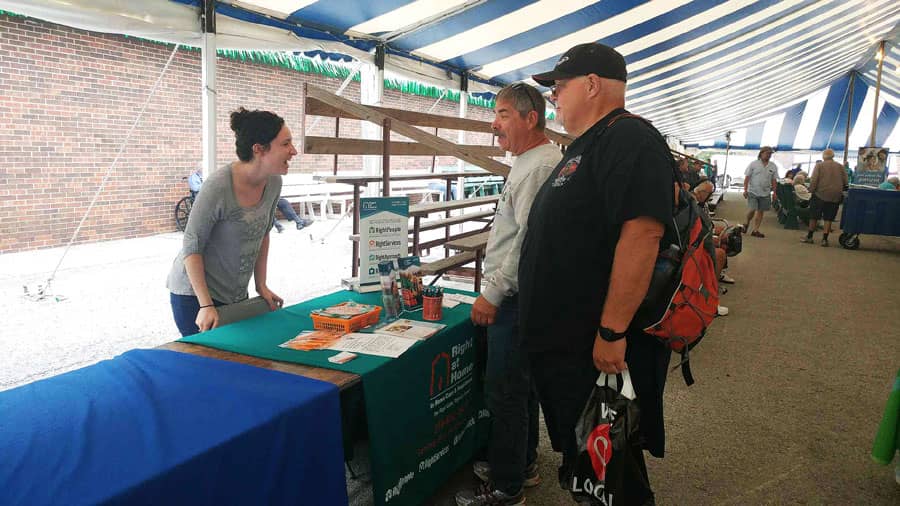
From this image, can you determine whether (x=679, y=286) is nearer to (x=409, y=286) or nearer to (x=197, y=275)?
(x=409, y=286)

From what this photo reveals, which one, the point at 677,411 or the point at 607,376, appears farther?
the point at 677,411

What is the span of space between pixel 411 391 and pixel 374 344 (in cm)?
20

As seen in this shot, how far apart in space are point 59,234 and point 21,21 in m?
2.77

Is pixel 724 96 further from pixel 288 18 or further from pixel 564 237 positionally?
pixel 564 237

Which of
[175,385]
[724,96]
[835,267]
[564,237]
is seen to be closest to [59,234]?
[175,385]

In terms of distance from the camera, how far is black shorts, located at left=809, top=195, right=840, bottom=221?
9.76 m

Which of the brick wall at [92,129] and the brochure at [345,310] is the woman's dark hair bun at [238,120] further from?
Result: the brick wall at [92,129]

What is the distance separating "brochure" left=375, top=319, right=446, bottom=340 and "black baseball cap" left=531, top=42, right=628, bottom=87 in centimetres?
101

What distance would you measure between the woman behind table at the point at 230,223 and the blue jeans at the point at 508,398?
1.05m

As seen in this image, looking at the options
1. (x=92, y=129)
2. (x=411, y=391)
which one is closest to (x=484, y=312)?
(x=411, y=391)

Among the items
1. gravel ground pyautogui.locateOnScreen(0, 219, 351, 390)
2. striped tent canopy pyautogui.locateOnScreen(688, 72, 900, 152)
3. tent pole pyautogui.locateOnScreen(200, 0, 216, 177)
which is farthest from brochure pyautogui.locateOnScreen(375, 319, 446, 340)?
striped tent canopy pyautogui.locateOnScreen(688, 72, 900, 152)

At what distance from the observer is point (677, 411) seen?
331 cm

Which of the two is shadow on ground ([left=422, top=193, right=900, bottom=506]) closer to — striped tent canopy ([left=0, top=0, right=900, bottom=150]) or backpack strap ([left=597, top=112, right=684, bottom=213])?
backpack strap ([left=597, top=112, right=684, bottom=213])

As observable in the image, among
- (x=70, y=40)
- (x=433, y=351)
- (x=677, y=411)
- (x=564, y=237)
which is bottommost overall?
(x=677, y=411)
